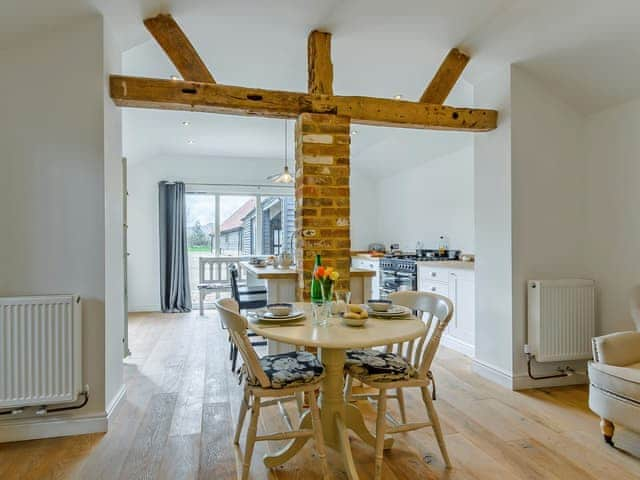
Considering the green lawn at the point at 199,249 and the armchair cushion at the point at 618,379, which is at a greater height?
the green lawn at the point at 199,249

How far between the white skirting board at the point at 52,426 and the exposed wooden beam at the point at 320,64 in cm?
259

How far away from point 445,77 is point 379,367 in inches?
93.5

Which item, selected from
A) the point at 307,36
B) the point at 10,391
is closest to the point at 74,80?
the point at 307,36

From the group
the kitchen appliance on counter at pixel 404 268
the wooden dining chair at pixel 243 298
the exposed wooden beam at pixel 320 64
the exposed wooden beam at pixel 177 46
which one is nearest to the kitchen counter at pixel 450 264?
the kitchen appliance on counter at pixel 404 268

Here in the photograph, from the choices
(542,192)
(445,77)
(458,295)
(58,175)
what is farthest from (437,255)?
(58,175)

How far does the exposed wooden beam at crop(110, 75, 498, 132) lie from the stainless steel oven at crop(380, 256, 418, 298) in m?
2.04

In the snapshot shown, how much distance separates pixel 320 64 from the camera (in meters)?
2.97

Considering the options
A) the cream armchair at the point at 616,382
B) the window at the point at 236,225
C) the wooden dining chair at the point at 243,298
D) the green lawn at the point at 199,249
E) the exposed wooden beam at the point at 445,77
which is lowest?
the cream armchair at the point at 616,382

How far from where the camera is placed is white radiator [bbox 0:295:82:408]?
7.37 ft

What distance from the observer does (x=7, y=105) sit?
2.33m

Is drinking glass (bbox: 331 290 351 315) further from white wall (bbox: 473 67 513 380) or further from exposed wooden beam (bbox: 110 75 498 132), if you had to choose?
white wall (bbox: 473 67 513 380)

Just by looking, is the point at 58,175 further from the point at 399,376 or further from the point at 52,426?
the point at 399,376

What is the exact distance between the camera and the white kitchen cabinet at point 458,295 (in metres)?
3.90

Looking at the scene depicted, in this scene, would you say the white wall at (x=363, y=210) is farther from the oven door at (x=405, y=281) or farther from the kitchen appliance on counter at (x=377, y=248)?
the oven door at (x=405, y=281)
